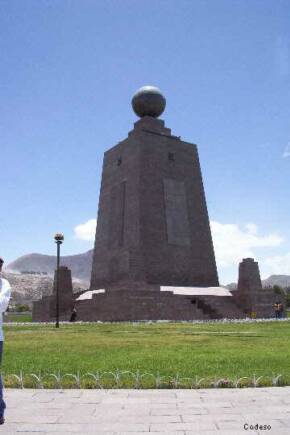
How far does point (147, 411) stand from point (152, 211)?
116 feet

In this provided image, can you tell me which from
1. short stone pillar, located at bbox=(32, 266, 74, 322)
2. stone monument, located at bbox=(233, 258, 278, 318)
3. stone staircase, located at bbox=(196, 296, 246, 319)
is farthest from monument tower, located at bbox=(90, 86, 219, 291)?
stone monument, located at bbox=(233, 258, 278, 318)

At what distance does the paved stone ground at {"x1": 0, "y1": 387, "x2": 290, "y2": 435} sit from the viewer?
17.1ft

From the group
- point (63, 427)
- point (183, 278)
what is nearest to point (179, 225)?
point (183, 278)

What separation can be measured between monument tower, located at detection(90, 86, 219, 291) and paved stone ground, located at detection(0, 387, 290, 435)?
29.8m

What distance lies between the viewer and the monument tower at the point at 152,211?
40.0 metres

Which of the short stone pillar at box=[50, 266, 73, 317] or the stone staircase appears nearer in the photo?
the stone staircase

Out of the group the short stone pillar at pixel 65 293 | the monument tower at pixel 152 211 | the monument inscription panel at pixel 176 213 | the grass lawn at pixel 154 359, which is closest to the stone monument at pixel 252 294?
the monument tower at pixel 152 211

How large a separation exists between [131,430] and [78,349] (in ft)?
28.0

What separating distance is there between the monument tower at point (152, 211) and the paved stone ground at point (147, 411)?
1175 inches

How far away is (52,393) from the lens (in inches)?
A: 287

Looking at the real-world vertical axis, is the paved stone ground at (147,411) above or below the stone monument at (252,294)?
below

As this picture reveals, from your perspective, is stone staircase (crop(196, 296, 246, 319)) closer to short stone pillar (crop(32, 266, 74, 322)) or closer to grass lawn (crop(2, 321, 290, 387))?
short stone pillar (crop(32, 266, 74, 322))

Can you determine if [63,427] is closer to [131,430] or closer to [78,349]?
[131,430]

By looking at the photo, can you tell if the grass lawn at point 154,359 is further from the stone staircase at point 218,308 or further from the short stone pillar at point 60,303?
the short stone pillar at point 60,303
